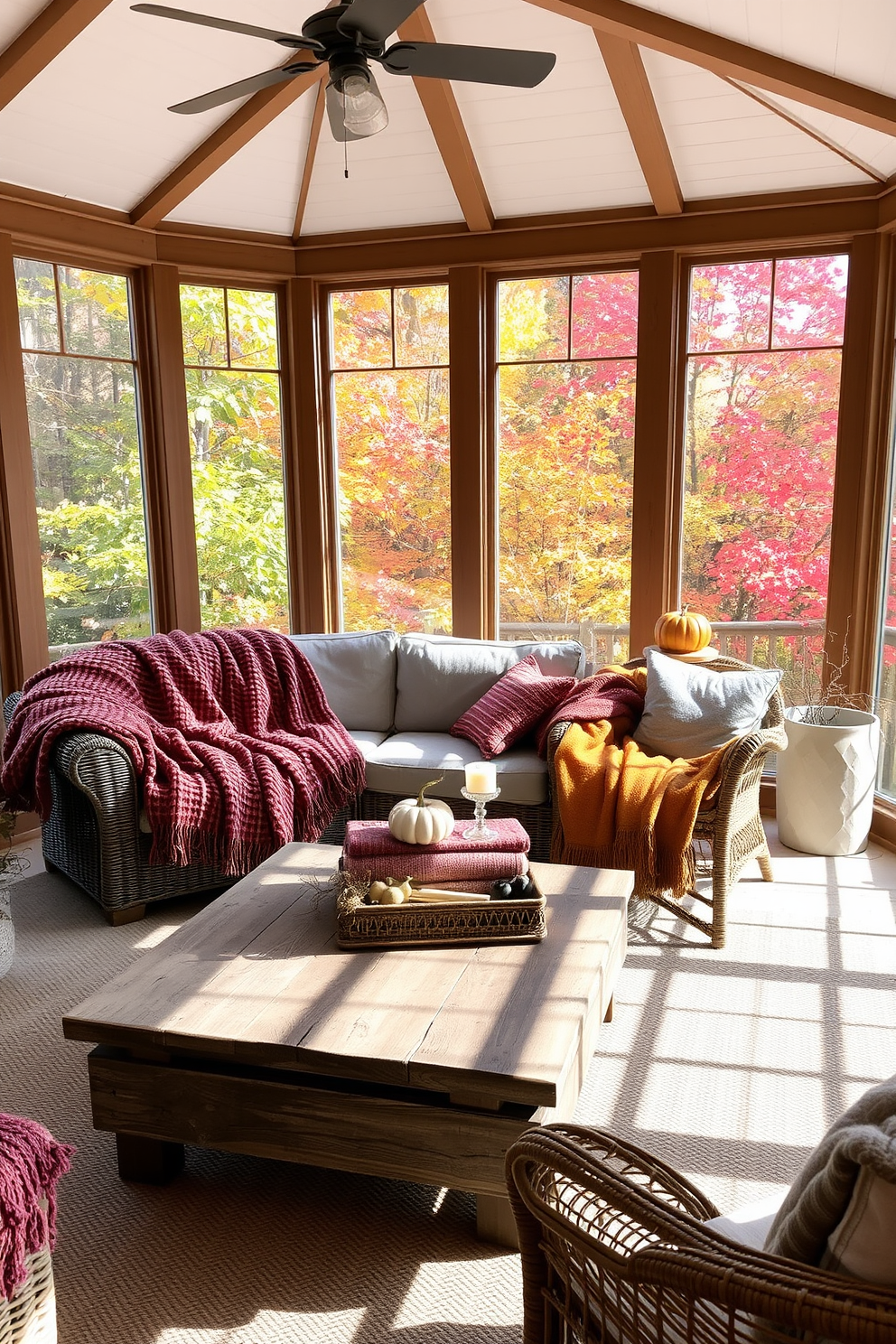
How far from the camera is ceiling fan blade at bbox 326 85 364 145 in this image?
254 centimetres

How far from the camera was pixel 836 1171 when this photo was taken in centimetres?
100

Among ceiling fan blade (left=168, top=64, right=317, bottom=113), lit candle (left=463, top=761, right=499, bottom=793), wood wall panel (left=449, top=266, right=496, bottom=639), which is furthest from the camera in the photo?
wood wall panel (left=449, top=266, right=496, bottom=639)

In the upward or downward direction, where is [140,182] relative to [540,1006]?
upward

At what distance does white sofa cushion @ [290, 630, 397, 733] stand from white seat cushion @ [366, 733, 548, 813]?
29cm

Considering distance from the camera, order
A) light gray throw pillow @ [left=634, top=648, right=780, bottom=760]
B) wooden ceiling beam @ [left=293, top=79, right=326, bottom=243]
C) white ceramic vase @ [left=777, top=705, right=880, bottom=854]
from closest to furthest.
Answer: light gray throw pillow @ [left=634, top=648, right=780, bottom=760] → white ceramic vase @ [left=777, top=705, right=880, bottom=854] → wooden ceiling beam @ [left=293, top=79, right=326, bottom=243]

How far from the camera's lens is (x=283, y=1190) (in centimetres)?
225

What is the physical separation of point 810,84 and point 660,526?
1.88m

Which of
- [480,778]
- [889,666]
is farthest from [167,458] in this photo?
[889,666]

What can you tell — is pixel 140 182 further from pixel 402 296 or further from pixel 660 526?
pixel 660 526

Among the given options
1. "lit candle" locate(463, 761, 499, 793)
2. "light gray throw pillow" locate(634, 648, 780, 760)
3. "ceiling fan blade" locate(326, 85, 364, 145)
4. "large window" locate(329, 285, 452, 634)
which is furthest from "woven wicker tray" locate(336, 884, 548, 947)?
"large window" locate(329, 285, 452, 634)

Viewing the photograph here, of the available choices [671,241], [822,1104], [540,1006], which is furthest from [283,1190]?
[671,241]

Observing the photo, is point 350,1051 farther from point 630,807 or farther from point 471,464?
point 471,464

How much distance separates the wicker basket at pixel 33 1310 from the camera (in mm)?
1520

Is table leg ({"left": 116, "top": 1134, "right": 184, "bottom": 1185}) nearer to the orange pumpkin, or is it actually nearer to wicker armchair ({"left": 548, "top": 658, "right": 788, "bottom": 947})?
wicker armchair ({"left": 548, "top": 658, "right": 788, "bottom": 947})
